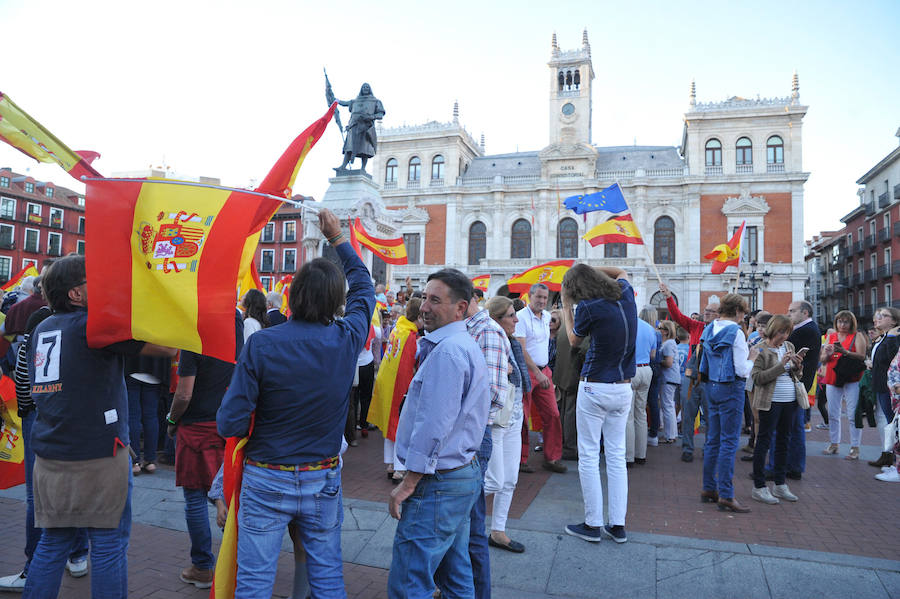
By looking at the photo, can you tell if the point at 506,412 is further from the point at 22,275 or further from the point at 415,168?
the point at 415,168

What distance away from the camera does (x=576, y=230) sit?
38875mm

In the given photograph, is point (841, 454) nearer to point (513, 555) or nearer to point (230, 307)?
point (513, 555)

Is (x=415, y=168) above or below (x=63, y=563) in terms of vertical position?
above

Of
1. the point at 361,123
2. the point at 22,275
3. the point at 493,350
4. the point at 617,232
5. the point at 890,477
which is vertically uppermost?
the point at 361,123

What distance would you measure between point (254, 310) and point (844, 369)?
7.47 m

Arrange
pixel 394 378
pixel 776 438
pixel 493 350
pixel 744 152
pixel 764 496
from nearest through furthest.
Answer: pixel 493 350 → pixel 764 496 → pixel 776 438 → pixel 394 378 → pixel 744 152

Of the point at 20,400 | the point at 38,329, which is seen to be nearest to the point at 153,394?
the point at 20,400

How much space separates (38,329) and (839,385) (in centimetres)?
868

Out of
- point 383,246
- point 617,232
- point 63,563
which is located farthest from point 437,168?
point 63,563

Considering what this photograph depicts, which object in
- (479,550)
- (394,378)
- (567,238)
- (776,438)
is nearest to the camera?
(479,550)

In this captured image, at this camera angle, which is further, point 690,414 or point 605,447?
point 690,414

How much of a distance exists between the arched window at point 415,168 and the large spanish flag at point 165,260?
41644 mm

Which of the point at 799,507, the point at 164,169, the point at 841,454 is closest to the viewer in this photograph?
the point at 799,507

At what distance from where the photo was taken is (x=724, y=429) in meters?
4.98
